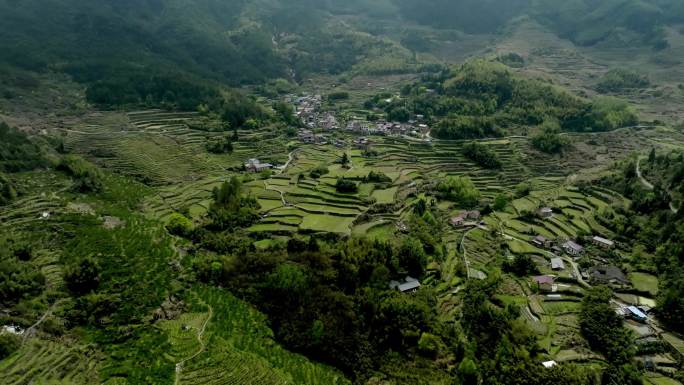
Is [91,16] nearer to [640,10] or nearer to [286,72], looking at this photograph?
[286,72]

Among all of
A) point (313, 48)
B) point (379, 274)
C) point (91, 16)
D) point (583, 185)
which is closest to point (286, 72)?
point (313, 48)

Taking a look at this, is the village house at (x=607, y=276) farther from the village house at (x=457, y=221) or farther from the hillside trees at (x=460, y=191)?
the hillside trees at (x=460, y=191)

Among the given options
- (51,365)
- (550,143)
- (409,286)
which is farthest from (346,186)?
(550,143)

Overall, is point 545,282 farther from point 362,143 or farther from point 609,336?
point 362,143

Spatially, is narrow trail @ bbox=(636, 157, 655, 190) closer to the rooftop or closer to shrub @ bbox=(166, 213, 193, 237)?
the rooftop

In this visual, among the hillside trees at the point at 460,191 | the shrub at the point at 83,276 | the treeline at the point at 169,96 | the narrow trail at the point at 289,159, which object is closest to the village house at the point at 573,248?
the hillside trees at the point at 460,191
